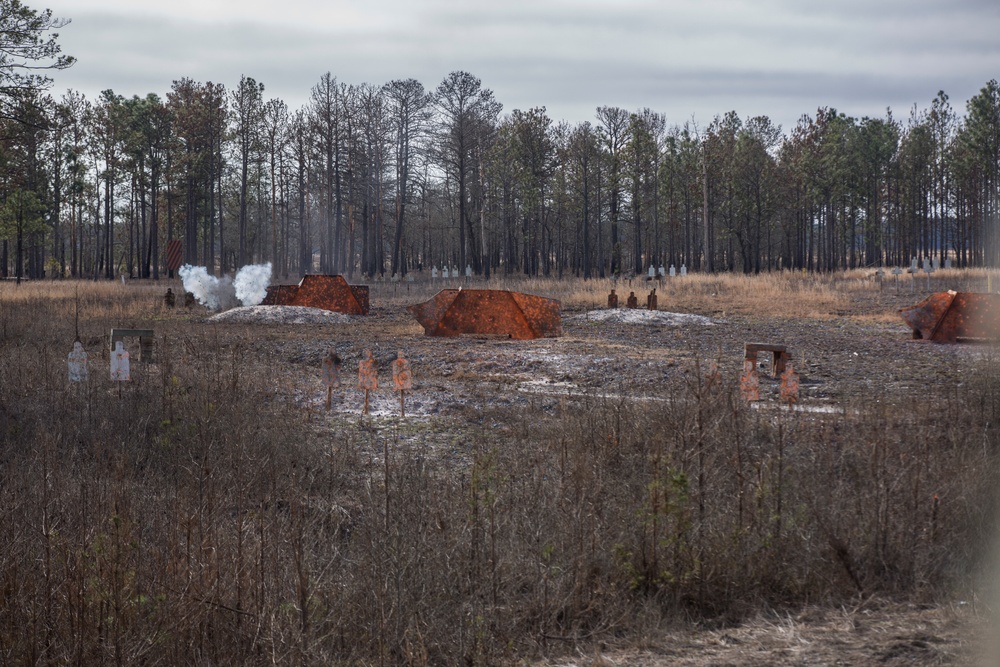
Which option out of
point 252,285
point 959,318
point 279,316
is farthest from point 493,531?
point 252,285

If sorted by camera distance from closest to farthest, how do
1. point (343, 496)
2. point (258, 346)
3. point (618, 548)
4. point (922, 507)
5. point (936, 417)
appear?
point (618, 548), point (922, 507), point (343, 496), point (936, 417), point (258, 346)

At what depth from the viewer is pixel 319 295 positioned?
2523cm

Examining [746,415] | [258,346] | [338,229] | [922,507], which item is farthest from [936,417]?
[338,229]

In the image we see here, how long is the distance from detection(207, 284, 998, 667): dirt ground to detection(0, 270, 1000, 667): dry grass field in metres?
0.03

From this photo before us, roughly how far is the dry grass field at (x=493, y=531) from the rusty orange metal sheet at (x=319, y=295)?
1416 cm

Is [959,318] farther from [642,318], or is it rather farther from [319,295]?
[319,295]

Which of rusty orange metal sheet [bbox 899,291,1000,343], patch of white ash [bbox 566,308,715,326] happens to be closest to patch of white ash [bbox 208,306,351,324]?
patch of white ash [bbox 566,308,715,326]

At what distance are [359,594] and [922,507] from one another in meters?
3.41

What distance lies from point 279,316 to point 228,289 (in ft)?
21.3

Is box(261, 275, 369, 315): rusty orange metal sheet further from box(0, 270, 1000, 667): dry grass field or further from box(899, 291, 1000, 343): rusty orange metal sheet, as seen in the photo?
box(0, 270, 1000, 667): dry grass field

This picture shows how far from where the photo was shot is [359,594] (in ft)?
15.8

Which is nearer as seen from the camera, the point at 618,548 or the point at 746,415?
the point at 618,548

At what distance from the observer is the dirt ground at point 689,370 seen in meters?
4.36

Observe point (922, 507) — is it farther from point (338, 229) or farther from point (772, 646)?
point (338, 229)
